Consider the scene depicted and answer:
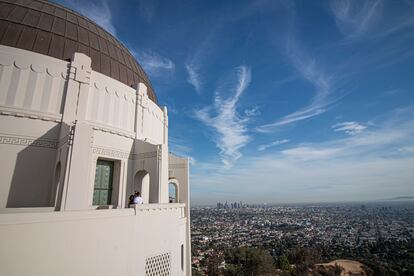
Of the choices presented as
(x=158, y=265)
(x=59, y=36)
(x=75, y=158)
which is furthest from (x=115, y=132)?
(x=158, y=265)

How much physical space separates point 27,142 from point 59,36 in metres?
5.44

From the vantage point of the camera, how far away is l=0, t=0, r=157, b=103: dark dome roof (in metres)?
9.37

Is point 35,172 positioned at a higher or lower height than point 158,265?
higher

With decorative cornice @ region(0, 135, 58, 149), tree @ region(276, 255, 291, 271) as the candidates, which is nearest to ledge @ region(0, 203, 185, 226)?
decorative cornice @ region(0, 135, 58, 149)

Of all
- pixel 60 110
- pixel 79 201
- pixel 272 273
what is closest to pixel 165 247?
pixel 79 201

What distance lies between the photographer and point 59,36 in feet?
33.9

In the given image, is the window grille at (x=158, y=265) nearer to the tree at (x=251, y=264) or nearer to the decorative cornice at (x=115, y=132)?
the decorative cornice at (x=115, y=132)

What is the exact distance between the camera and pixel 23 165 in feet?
25.6

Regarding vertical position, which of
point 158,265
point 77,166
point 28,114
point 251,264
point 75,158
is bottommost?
point 251,264

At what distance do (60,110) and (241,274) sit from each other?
1556 inches

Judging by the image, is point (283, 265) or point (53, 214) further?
point (283, 265)

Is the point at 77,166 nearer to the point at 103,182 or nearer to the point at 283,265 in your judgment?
the point at 103,182

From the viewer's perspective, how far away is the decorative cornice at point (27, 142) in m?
7.67

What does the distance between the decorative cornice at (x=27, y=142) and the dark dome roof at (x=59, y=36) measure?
391 cm
